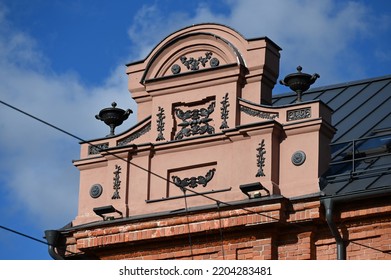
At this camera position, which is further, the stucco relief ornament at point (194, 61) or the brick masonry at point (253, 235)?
the stucco relief ornament at point (194, 61)

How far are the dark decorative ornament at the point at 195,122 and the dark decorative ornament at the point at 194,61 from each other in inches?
33.9

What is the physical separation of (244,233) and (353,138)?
11.0ft

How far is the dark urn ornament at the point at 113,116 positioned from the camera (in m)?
29.7

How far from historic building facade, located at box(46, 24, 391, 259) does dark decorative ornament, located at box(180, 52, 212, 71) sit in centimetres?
2

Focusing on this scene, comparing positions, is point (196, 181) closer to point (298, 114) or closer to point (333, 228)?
point (298, 114)

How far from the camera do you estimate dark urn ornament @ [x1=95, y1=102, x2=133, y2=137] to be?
97.3ft

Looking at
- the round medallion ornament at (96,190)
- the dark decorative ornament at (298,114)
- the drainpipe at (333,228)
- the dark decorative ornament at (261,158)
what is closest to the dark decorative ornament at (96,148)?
the round medallion ornament at (96,190)

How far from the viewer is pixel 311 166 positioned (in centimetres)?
2752

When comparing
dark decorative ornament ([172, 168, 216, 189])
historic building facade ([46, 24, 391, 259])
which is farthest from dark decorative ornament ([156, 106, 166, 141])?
dark decorative ornament ([172, 168, 216, 189])

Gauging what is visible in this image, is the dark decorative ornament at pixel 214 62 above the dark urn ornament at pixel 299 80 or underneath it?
above

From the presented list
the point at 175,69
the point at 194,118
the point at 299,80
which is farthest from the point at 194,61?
the point at 299,80

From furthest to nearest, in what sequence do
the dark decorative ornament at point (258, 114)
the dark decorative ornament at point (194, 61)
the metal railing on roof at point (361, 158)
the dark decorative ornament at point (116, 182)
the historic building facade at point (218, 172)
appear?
the dark decorative ornament at point (194, 61), the dark decorative ornament at point (116, 182), the dark decorative ornament at point (258, 114), the metal railing on roof at point (361, 158), the historic building facade at point (218, 172)

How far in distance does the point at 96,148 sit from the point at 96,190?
824mm

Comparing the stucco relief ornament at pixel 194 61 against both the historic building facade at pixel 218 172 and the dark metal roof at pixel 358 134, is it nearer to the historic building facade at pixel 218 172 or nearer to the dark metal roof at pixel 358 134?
the historic building facade at pixel 218 172
